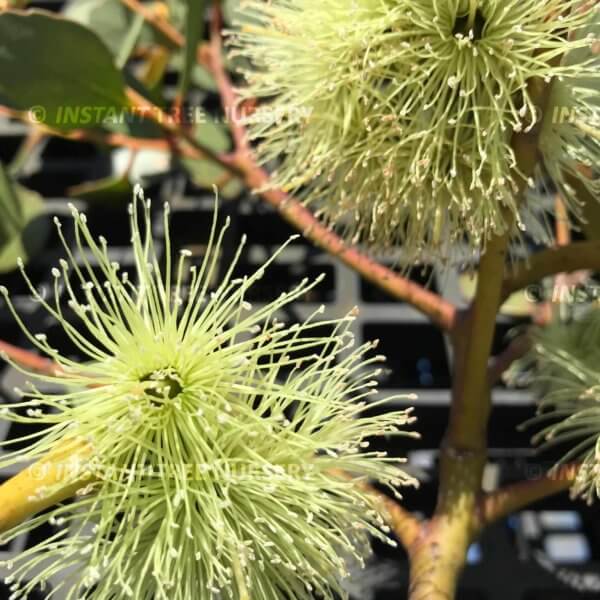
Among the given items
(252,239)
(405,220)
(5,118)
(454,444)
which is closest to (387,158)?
(405,220)

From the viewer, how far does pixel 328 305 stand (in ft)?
2.43

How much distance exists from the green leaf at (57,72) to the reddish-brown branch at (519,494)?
0.39 metres

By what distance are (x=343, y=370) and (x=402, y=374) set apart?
0.25m

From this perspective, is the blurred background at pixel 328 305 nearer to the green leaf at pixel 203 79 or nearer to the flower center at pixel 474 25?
the green leaf at pixel 203 79

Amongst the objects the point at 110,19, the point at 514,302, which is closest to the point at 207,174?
the point at 110,19

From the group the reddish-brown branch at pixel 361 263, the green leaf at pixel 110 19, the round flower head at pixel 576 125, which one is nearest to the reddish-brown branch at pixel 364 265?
the reddish-brown branch at pixel 361 263

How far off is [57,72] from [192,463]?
0.33 metres

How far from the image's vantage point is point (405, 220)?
0.57 m

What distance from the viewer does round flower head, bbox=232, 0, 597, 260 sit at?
51cm

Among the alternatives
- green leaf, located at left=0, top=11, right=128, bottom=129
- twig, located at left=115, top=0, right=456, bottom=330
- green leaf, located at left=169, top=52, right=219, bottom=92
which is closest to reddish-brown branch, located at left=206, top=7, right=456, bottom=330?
twig, located at left=115, top=0, right=456, bottom=330

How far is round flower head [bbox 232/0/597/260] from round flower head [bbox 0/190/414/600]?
0.34 ft

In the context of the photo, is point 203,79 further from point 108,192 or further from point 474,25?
point 474,25

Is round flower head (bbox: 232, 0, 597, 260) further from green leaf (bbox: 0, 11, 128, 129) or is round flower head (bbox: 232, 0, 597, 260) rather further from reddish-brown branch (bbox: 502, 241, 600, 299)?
green leaf (bbox: 0, 11, 128, 129)

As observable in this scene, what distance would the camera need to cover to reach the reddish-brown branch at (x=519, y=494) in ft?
1.70
